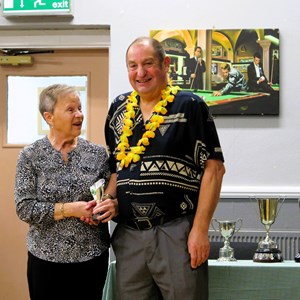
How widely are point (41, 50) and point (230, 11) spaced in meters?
1.25

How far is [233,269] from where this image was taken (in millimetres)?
2492

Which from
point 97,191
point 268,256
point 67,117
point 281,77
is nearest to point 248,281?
point 268,256

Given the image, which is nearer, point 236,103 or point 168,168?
point 168,168

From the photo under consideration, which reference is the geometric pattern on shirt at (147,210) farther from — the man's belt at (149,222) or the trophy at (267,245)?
the trophy at (267,245)

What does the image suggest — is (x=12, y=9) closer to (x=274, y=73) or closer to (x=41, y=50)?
(x=41, y=50)

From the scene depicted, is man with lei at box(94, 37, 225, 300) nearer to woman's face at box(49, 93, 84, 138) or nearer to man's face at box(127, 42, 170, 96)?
man's face at box(127, 42, 170, 96)

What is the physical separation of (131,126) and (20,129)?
222 centimetres

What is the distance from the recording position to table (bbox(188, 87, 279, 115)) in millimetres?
4102

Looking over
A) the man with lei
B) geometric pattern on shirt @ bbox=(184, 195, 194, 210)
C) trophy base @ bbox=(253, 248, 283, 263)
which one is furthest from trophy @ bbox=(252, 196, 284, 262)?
geometric pattern on shirt @ bbox=(184, 195, 194, 210)

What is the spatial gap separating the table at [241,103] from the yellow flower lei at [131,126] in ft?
5.67

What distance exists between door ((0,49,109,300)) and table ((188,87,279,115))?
2.43ft

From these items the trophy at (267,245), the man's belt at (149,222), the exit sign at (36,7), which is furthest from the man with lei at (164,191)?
the exit sign at (36,7)

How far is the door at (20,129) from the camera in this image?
14.4 ft

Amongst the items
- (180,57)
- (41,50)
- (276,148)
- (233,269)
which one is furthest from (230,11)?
(233,269)
